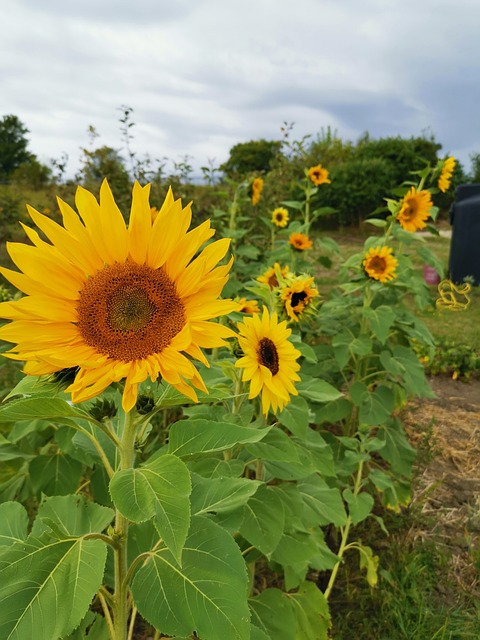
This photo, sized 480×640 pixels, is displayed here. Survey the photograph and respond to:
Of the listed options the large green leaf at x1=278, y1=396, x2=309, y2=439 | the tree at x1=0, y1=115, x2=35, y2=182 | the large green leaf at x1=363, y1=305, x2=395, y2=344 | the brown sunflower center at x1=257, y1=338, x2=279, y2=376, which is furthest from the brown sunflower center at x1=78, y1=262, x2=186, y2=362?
the tree at x1=0, y1=115, x2=35, y2=182

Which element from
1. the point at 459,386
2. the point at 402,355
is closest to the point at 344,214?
the point at 459,386

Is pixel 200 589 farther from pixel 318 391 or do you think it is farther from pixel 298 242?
pixel 298 242

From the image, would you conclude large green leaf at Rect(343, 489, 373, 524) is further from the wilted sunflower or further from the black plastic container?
the black plastic container

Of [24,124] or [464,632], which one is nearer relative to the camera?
[464,632]

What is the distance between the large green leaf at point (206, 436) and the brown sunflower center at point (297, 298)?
1051 millimetres

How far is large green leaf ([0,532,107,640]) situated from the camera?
885mm

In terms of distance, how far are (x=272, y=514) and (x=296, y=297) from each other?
0.85m

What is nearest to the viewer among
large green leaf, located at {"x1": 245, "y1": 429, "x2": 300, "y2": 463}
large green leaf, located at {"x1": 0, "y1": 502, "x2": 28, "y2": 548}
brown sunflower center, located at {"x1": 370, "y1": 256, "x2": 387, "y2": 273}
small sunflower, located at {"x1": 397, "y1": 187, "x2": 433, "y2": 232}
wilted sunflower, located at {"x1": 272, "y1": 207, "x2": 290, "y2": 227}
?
large green leaf, located at {"x1": 0, "y1": 502, "x2": 28, "y2": 548}

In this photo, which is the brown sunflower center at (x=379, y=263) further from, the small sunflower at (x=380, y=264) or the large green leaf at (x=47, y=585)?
the large green leaf at (x=47, y=585)

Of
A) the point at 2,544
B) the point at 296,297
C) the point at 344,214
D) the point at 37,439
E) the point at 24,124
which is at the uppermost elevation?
the point at 24,124

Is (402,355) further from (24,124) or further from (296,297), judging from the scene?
(24,124)

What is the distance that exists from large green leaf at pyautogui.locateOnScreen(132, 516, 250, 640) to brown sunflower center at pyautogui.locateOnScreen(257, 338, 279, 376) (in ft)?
1.94

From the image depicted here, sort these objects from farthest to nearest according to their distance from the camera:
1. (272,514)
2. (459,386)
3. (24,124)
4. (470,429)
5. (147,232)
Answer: (24,124) < (459,386) < (470,429) < (272,514) < (147,232)

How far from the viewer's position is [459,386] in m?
4.62
